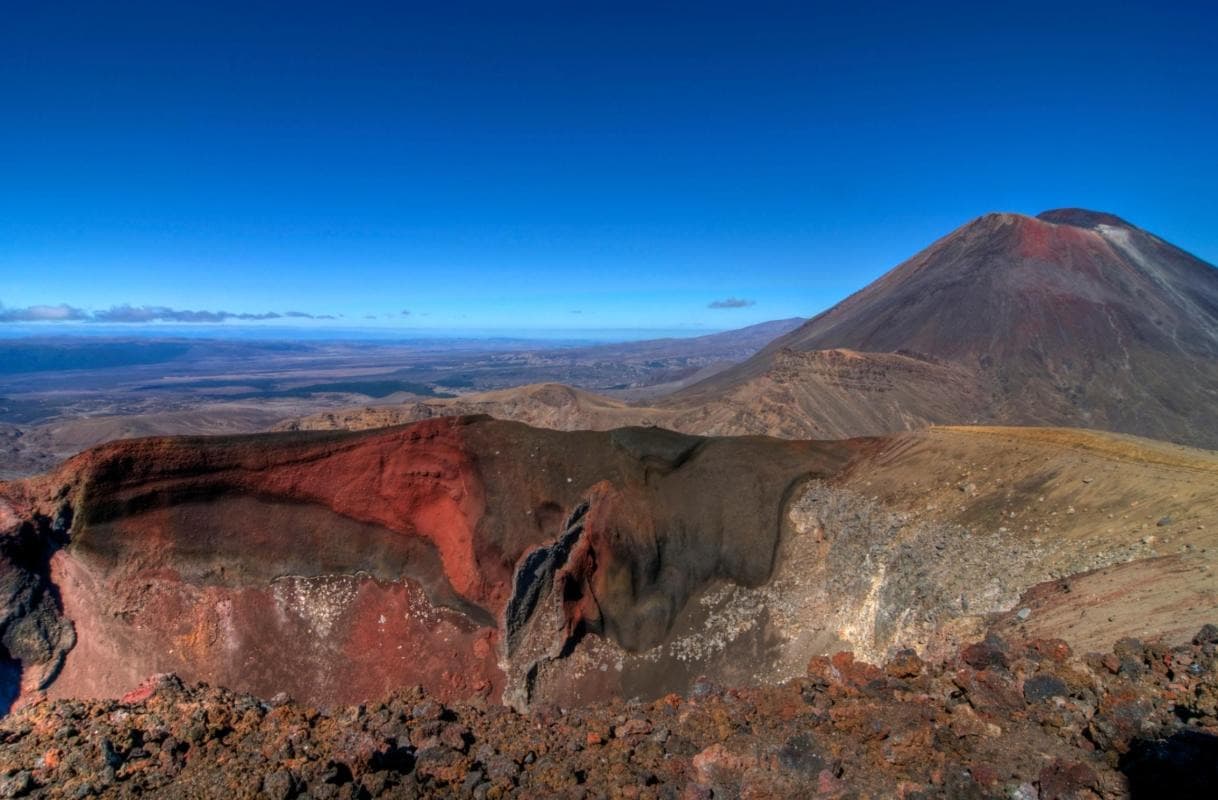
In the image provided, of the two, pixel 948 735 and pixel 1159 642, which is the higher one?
pixel 1159 642

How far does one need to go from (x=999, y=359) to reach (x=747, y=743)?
7465 centimetres

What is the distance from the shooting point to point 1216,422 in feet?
193

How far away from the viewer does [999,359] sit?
7125 centimetres

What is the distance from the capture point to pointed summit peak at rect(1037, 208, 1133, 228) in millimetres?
97188

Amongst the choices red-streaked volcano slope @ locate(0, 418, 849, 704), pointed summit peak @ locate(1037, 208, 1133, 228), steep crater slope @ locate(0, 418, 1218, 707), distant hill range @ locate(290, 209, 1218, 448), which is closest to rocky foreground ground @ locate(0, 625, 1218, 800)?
steep crater slope @ locate(0, 418, 1218, 707)

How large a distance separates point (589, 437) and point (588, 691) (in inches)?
331

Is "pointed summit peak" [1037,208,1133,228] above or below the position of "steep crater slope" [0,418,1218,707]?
above

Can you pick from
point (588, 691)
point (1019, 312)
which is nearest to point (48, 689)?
point (588, 691)

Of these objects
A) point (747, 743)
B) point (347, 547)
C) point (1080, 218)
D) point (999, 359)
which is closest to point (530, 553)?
point (347, 547)

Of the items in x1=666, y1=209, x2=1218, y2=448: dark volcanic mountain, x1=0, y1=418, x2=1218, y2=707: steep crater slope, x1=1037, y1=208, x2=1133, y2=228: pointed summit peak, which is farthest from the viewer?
x1=1037, y1=208, x2=1133, y2=228: pointed summit peak

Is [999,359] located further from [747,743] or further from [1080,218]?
[747,743]

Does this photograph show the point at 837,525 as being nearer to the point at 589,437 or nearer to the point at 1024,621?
the point at 1024,621

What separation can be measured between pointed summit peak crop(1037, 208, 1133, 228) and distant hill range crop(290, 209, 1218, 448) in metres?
0.89

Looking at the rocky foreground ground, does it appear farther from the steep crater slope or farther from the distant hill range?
the distant hill range
